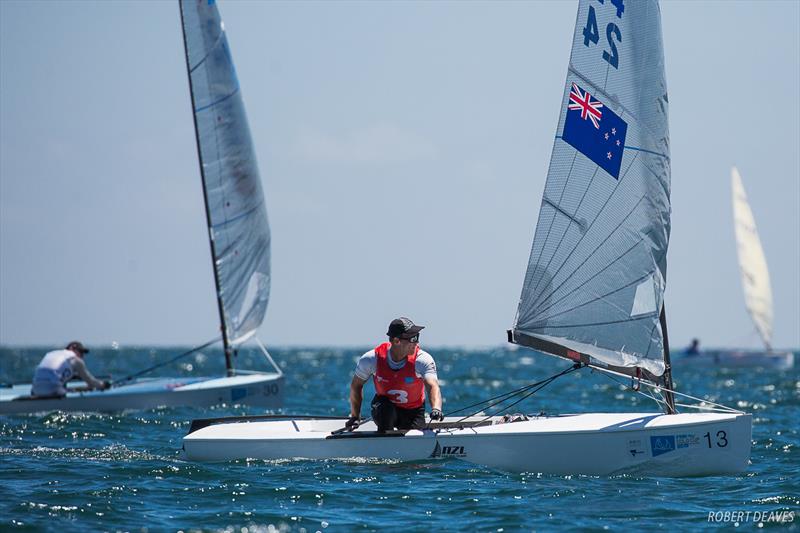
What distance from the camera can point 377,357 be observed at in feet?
36.6

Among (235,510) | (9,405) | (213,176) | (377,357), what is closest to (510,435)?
(377,357)

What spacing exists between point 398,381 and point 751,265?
4514cm

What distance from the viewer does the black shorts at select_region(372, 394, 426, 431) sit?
441 inches

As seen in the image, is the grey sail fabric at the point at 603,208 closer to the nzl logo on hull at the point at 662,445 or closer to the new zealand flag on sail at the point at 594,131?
the new zealand flag on sail at the point at 594,131

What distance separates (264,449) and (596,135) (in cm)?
440

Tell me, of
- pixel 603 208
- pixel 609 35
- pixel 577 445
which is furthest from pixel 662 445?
pixel 609 35

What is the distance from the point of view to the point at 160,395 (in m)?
19.1

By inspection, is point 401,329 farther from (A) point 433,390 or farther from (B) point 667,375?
(B) point 667,375

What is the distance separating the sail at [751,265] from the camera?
165ft

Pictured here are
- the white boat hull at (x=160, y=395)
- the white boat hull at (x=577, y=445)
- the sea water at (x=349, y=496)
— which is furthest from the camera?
the white boat hull at (x=160, y=395)

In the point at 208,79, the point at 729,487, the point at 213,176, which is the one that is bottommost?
the point at 729,487

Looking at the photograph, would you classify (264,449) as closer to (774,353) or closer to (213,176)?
(213,176)

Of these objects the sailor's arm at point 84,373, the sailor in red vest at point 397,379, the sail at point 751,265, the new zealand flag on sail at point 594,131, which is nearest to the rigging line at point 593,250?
the new zealand flag on sail at point 594,131

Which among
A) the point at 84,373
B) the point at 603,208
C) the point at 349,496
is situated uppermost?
the point at 603,208
